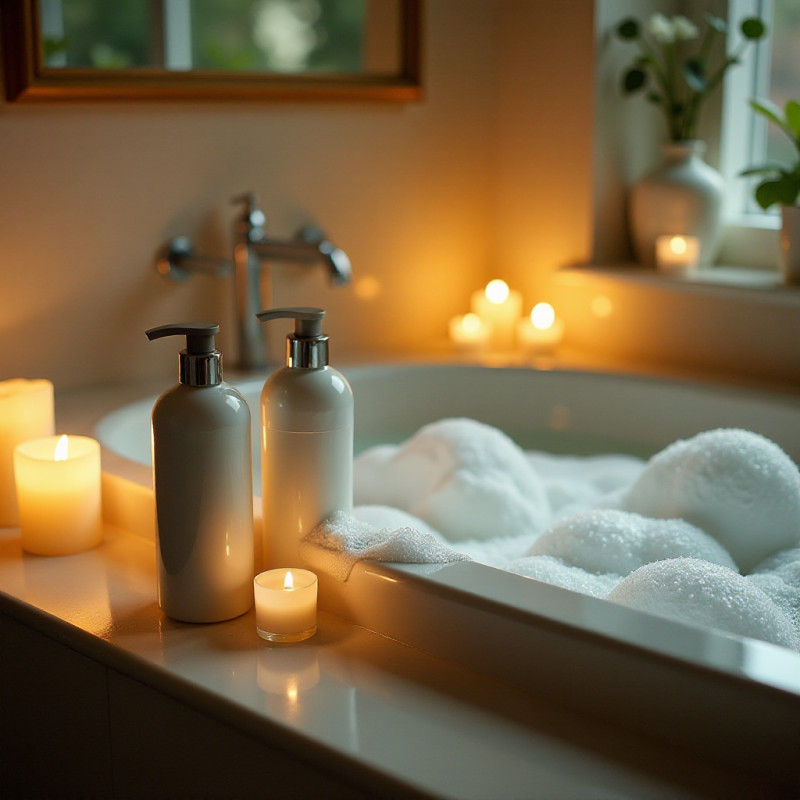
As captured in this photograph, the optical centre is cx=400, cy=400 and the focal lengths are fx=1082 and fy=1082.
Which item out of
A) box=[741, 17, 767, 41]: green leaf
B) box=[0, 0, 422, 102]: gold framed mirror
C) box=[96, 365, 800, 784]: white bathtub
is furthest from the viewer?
box=[741, 17, 767, 41]: green leaf

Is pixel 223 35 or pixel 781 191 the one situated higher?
pixel 223 35

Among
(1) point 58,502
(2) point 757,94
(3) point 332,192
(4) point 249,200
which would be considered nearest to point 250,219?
(4) point 249,200

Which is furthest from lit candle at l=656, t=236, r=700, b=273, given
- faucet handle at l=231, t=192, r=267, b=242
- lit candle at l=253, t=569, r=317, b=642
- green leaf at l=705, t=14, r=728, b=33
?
lit candle at l=253, t=569, r=317, b=642

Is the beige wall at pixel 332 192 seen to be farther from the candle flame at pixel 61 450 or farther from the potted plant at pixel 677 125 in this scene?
the candle flame at pixel 61 450

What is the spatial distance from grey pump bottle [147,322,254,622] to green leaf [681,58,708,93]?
132 cm

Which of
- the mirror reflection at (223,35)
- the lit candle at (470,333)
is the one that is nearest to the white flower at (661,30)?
the mirror reflection at (223,35)

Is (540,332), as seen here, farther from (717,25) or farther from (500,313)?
(717,25)

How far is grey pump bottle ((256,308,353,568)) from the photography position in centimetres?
102

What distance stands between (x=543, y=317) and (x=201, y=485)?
1.20m

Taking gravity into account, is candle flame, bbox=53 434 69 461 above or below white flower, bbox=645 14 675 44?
below

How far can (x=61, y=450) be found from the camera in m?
1.23

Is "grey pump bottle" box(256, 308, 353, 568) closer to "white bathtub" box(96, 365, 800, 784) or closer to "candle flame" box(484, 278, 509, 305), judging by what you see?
"white bathtub" box(96, 365, 800, 784)

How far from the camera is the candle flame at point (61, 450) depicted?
48.5 inches

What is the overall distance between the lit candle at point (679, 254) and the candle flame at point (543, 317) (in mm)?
224
